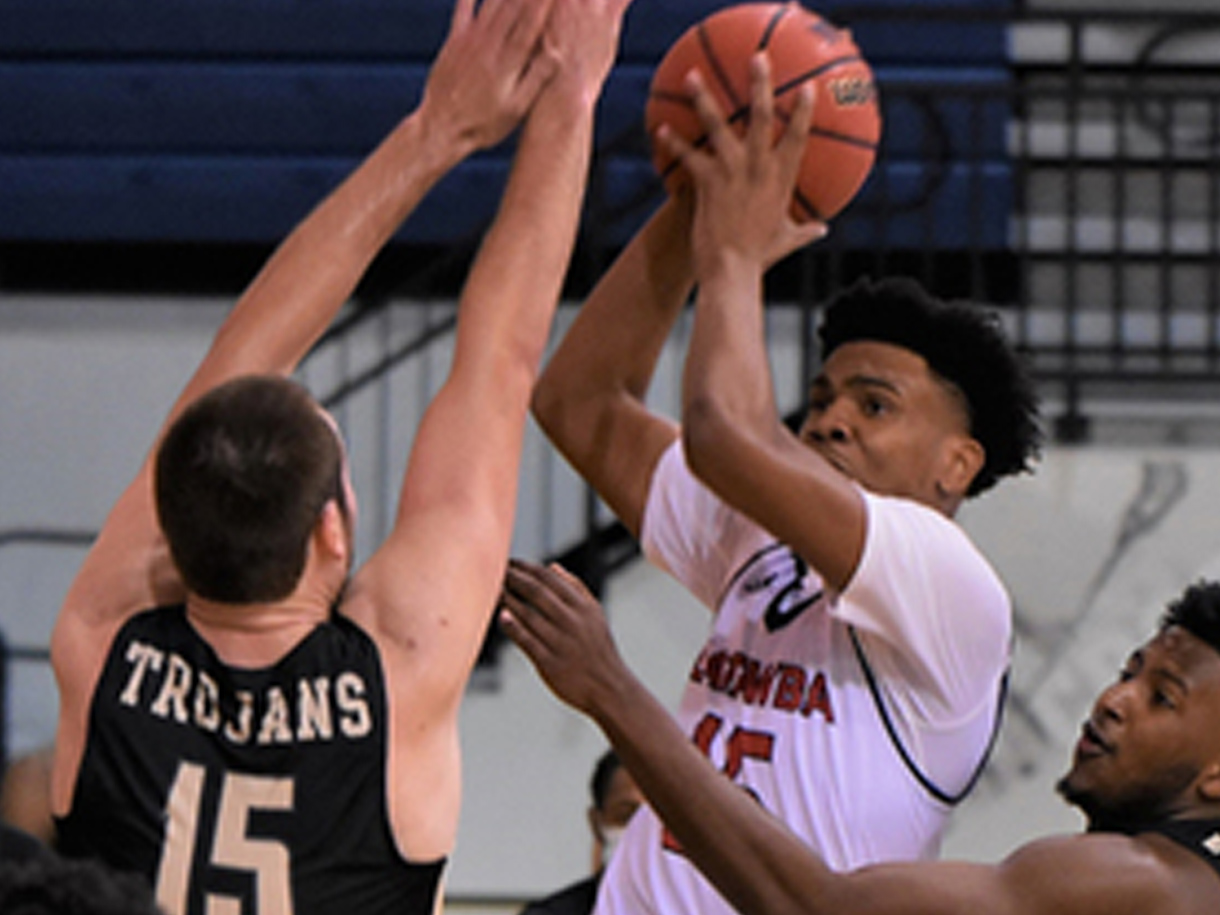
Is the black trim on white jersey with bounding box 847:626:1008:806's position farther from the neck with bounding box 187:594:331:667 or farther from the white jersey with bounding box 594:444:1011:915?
the neck with bounding box 187:594:331:667

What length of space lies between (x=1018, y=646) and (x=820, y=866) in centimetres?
397

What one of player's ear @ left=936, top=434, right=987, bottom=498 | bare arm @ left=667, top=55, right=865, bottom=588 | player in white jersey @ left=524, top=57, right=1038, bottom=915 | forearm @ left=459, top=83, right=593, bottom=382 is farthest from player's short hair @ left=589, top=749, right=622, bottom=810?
forearm @ left=459, top=83, right=593, bottom=382

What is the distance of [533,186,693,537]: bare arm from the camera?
123 inches

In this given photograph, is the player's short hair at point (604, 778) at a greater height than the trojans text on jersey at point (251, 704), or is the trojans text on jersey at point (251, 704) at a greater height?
the trojans text on jersey at point (251, 704)

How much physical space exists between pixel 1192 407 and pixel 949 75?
173 centimetres

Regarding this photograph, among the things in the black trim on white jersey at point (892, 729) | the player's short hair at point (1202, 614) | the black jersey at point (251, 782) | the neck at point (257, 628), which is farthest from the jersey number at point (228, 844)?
the player's short hair at point (1202, 614)

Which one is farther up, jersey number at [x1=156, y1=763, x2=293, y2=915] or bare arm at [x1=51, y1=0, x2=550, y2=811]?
bare arm at [x1=51, y1=0, x2=550, y2=811]

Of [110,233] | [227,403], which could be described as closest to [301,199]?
[110,233]

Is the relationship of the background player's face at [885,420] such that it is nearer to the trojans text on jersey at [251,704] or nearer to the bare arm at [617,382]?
the bare arm at [617,382]

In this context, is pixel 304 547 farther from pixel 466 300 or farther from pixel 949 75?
pixel 949 75

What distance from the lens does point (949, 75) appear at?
8.07 metres

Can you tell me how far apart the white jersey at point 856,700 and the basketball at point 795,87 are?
1.54 ft

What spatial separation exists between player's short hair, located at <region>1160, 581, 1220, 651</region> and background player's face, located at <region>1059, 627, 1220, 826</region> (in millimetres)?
19

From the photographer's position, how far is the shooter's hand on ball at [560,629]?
2396mm
